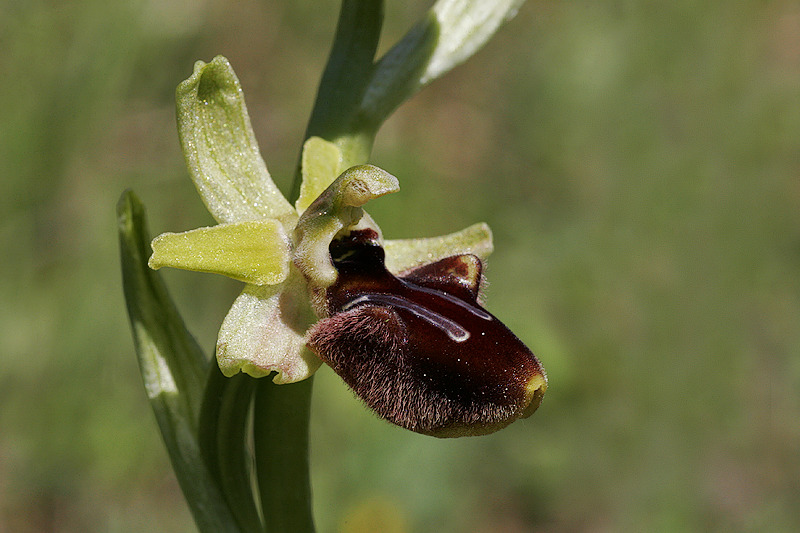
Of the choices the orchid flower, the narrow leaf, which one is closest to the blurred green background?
the narrow leaf

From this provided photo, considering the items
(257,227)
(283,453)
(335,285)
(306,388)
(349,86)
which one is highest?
(349,86)

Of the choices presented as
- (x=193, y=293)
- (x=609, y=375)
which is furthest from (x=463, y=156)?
(x=193, y=293)

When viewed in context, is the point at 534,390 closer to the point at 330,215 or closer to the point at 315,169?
the point at 330,215

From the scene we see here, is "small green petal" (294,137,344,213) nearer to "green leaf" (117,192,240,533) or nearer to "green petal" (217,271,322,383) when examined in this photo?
"green petal" (217,271,322,383)

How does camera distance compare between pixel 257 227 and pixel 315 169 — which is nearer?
pixel 257 227

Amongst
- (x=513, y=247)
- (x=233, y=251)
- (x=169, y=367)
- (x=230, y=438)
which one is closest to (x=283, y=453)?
(x=230, y=438)

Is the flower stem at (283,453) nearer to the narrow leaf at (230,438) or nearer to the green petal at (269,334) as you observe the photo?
the narrow leaf at (230,438)

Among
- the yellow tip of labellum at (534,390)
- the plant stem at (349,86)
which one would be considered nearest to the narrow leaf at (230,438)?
the plant stem at (349,86)
